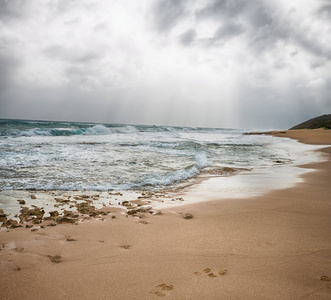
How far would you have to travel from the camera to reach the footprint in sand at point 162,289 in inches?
70.2

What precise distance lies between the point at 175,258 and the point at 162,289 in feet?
1.57

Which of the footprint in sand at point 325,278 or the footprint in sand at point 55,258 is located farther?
the footprint in sand at point 55,258

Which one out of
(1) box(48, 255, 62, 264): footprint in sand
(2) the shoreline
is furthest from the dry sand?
(2) the shoreline

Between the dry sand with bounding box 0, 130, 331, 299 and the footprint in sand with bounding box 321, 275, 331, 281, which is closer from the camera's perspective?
the dry sand with bounding box 0, 130, 331, 299

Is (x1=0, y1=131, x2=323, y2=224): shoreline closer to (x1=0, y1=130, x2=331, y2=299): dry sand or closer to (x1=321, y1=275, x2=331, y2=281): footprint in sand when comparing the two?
(x1=0, y1=130, x2=331, y2=299): dry sand

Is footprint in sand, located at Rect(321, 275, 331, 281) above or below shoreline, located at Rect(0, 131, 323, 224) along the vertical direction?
above

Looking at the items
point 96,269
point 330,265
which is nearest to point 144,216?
point 96,269

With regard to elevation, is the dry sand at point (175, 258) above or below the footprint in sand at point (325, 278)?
below

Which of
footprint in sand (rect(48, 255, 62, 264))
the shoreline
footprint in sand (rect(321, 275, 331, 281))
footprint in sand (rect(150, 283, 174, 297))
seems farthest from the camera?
the shoreline

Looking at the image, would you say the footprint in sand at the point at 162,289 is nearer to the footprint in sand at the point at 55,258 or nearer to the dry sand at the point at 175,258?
the dry sand at the point at 175,258

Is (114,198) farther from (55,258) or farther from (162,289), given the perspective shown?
(162,289)

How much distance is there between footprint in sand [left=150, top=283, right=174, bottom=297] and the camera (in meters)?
1.78

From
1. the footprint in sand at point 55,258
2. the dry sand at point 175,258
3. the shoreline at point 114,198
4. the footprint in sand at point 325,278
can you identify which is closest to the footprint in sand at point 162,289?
the dry sand at point 175,258

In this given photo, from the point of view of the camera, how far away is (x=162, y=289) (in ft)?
6.02
